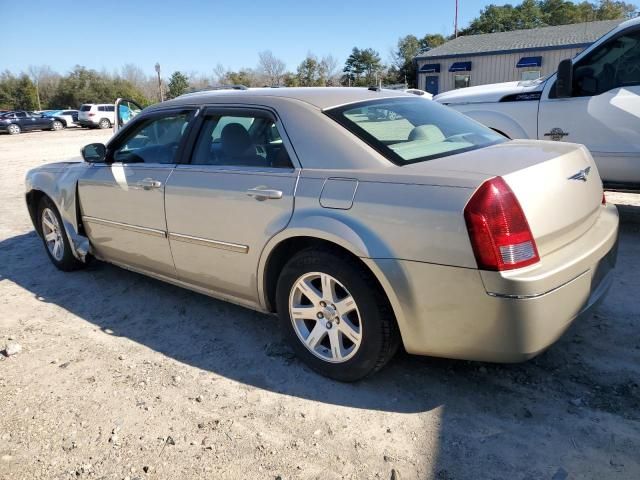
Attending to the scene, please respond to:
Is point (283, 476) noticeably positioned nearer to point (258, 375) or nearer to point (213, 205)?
point (258, 375)

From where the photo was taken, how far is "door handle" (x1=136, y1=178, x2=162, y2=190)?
11.8ft

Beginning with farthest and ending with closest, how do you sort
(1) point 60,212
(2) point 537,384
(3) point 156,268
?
(1) point 60,212
(3) point 156,268
(2) point 537,384

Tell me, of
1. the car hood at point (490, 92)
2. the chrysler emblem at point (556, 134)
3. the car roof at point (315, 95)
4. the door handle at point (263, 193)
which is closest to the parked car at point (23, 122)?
the car hood at point (490, 92)

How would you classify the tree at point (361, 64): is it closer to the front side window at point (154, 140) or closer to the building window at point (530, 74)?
the building window at point (530, 74)

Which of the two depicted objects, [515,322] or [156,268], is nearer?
[515,322]

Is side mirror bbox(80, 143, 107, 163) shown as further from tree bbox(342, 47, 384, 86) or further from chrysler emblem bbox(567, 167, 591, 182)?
tree bbox(342, 47, 384, 86)

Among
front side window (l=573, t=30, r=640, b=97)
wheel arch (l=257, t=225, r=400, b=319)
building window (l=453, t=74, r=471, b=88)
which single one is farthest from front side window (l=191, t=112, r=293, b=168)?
building window (l=453, t=74, r=471, b=88)

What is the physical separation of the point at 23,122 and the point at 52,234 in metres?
33.9

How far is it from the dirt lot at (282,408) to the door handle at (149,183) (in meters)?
1.01

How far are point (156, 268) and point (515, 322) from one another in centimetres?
269

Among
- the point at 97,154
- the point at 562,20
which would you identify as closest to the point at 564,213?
the point at 97,154

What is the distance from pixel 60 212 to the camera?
4652 millimetres

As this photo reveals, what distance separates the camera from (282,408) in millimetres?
2701

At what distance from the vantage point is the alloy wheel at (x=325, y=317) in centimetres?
275
